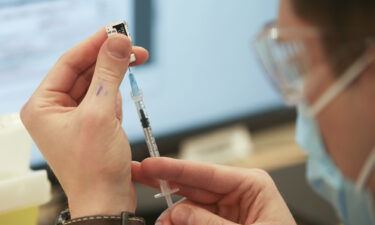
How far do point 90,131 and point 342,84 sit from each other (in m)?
0.30

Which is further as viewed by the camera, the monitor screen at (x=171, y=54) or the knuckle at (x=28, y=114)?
the monitor screen at (x=171, y=54)

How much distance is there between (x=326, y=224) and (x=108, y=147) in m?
0.54

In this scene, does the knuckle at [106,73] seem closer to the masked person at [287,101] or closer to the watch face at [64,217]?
the masked person at [287,101]

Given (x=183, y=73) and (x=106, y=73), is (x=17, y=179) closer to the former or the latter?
(x=106, y=73)

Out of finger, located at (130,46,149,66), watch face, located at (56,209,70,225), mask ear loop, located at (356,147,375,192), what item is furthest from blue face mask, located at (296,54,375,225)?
watch face, located at (56,209,70,225)

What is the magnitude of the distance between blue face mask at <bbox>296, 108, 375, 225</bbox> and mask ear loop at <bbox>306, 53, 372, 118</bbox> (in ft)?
0.16

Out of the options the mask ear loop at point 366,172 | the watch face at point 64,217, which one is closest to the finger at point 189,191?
the watch face at point 64,217

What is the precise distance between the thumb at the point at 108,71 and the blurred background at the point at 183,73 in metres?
0.36

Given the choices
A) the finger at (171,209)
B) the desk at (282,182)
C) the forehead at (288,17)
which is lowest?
the desk at (282,182)

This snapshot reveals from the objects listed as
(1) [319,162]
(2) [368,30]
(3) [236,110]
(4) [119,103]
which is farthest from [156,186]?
(3) [236,110]

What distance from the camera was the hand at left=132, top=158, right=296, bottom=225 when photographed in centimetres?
69

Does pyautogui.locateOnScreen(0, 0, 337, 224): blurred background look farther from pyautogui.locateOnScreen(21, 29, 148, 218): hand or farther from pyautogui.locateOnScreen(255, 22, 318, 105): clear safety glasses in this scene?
pyautogui.locateOnScreen(255, 22, 318, 105): clear safety glasses

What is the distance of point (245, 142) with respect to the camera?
125 cm

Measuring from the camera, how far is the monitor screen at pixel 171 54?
0.93 metres
